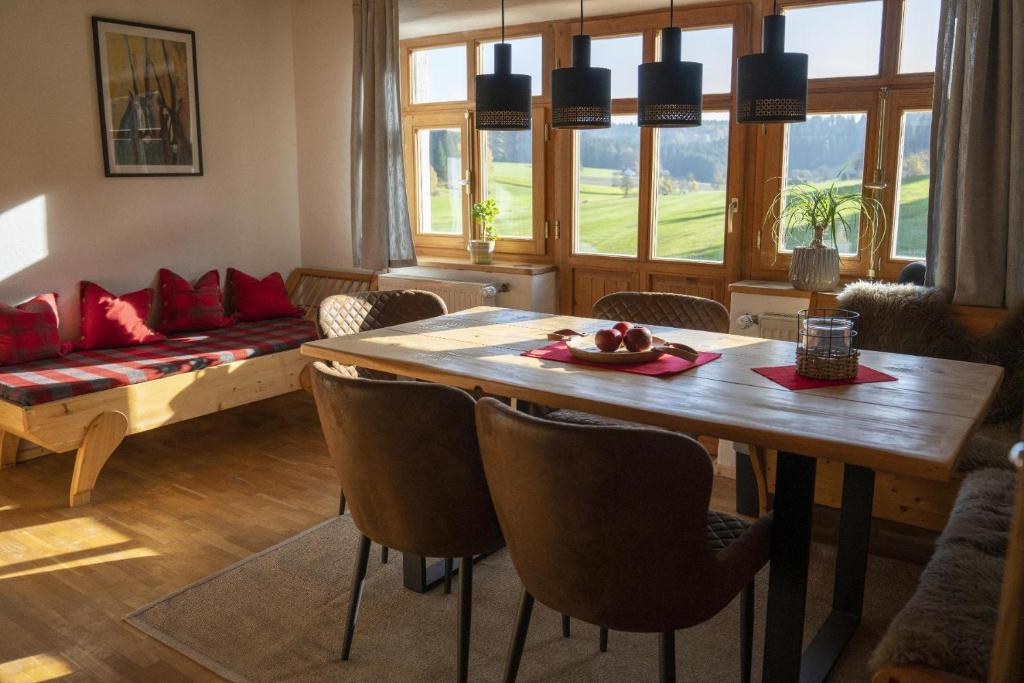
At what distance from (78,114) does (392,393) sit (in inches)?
136

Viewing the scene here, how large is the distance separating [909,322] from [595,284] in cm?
189

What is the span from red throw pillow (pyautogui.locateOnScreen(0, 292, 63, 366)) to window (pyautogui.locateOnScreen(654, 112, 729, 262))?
3.11 metres

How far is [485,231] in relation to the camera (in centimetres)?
518

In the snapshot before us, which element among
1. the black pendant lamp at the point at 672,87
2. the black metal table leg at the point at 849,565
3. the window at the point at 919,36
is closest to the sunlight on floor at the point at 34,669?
the black metal table leg at the point at 849,565

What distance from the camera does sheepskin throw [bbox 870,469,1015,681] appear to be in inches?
62.8

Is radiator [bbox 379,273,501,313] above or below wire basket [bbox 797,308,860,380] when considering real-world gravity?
below

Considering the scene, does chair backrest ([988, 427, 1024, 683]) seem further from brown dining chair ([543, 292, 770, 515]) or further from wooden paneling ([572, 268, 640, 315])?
wooden paneling ([572, 268, 640, 315])

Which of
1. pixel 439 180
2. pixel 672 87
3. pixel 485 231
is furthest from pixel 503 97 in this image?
pixel 439 180

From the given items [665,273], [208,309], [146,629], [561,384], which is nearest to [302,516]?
[146,629]

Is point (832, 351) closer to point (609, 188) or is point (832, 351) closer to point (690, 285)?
point (690, 285)

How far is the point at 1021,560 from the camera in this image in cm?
104

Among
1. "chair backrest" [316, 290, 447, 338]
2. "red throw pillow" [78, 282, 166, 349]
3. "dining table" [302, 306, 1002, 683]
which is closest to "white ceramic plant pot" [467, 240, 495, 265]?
"chair backrest" [316, 290, 447, 338]

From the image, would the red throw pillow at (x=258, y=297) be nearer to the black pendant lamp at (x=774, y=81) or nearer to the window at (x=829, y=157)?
the window at (x=829, y=157)

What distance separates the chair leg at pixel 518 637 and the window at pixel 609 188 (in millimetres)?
2973
